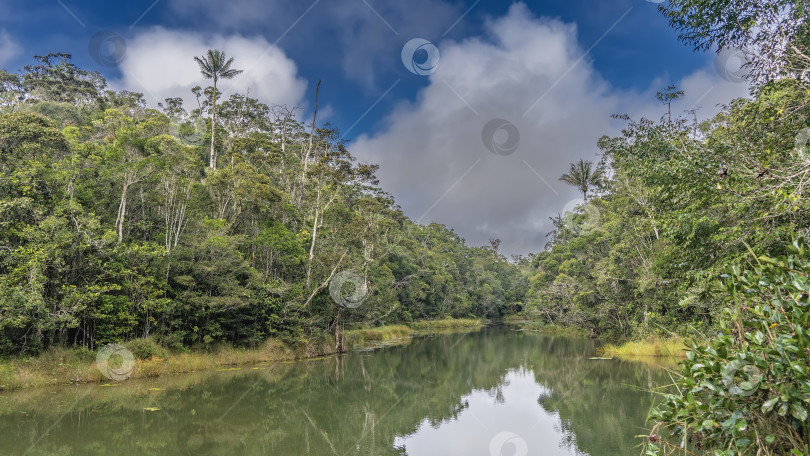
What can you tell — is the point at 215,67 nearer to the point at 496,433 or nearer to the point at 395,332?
the point at 395,332

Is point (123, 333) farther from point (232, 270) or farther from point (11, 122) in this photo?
point (11, 122)

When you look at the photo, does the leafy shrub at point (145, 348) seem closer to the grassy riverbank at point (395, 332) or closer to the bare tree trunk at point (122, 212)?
the bare tree trunk at point (122, 212)

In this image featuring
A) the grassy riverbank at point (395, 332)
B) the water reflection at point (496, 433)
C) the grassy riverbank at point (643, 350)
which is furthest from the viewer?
the grassy riverbank at point (395, 332)

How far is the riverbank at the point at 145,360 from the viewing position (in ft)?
41.7


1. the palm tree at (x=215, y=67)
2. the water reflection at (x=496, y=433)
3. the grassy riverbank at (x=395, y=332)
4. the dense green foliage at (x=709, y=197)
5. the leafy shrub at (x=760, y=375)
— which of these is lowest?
the water reflection at (x=496, y=433)

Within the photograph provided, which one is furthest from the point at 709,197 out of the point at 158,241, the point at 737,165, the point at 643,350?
the point at 158,241

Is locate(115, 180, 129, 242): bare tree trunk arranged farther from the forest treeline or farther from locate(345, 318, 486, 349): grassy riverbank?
the forest treeline

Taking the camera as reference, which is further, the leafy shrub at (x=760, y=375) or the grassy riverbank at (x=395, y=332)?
the grassy riverbank at (x=395, y=332)

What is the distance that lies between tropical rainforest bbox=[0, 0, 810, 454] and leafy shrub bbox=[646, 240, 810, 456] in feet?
0.05

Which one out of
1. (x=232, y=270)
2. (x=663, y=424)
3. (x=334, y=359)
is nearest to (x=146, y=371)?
(x=232, y=270)

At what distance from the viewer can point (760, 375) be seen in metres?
2.43

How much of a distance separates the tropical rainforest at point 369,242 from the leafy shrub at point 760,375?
0.02 m

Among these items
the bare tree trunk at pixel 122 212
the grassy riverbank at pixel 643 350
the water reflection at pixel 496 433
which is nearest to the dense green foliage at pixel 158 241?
the bare tree trunk at pixel 122 212

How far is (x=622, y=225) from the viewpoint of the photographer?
22016 mm
